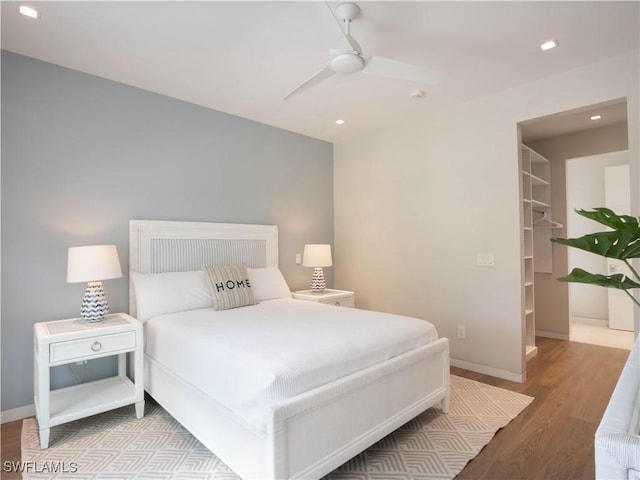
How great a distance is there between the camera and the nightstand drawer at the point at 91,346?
224 centimetres

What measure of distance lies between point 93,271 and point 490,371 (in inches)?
139

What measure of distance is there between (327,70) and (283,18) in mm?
471

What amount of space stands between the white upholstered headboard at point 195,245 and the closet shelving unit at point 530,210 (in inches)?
109

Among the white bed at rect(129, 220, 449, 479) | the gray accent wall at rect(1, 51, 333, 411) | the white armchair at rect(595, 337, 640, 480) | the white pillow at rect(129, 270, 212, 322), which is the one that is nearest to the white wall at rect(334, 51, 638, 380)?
the white bed at rect(129, 220, 449, 479)

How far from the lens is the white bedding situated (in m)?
1.67

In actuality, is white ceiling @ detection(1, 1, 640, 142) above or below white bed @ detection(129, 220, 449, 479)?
above

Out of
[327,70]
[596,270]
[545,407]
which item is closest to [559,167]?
[596,270]

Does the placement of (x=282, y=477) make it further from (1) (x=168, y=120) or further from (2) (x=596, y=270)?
(2) (x=596, y=270)

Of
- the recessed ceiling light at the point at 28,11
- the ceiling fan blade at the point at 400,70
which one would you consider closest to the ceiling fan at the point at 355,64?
the ceiling fan blade at the point at 400,70

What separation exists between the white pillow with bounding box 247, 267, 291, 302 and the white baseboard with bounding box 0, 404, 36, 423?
6.14 feet

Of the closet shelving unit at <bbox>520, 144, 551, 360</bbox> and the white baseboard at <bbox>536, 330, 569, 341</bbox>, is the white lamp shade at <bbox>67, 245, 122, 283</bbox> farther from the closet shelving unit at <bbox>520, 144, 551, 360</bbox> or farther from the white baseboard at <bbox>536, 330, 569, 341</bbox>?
the white baseboard at <bbox>536, 330, 569, 341</bbox>

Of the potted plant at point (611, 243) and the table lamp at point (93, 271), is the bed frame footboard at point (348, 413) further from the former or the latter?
the table lamp at point (93, 271)

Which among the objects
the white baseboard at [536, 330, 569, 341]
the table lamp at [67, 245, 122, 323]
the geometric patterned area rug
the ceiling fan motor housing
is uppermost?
the ceiling fan motor housing

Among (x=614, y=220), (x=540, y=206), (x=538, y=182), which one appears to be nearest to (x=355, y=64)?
(x=614, y=220)
